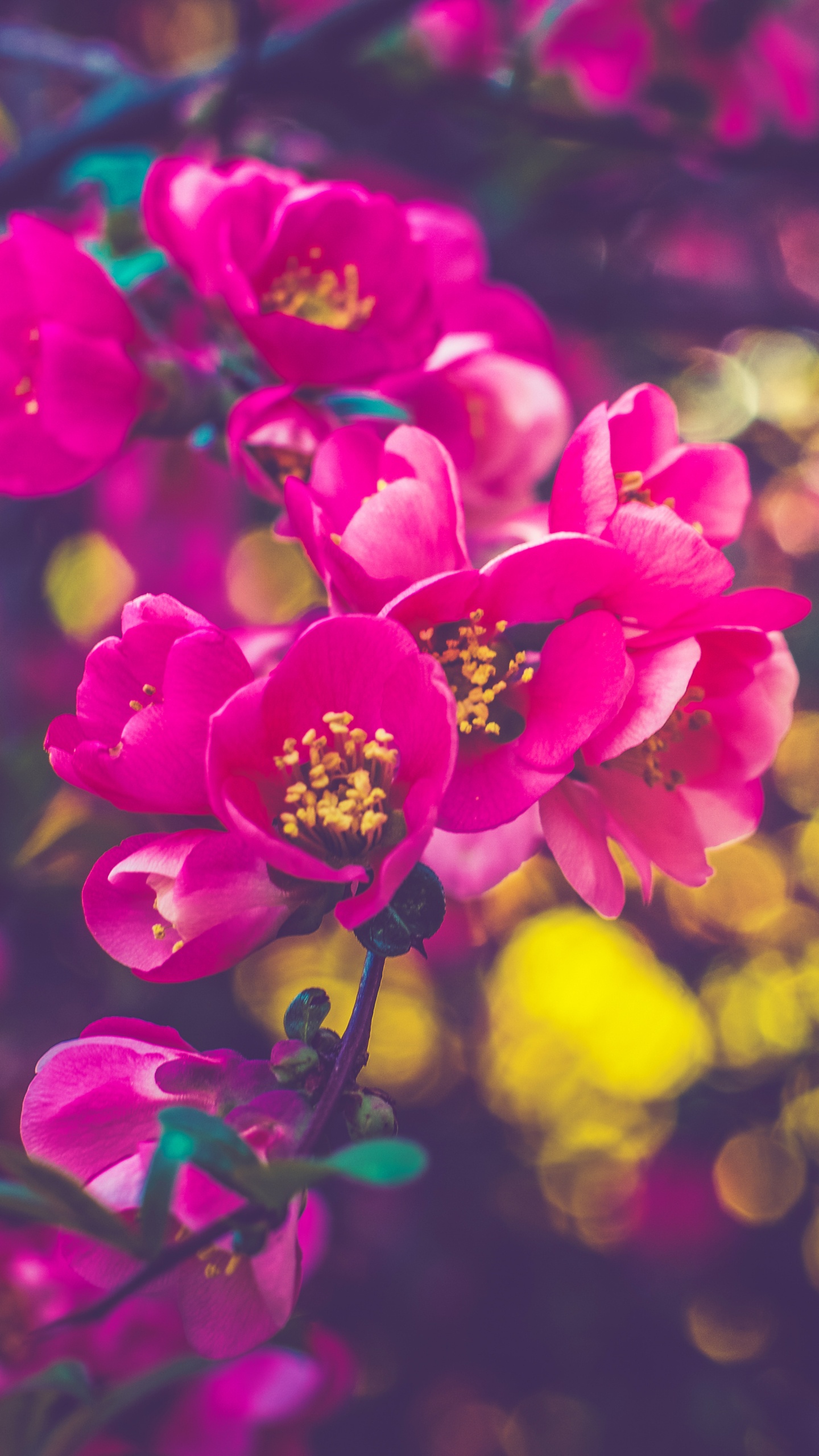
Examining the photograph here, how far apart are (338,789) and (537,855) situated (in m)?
0.67

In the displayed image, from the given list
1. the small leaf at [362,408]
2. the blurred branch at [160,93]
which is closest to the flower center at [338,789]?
the small leaf at [362,408]

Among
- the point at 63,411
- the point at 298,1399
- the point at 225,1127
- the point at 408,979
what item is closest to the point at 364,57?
the point at 63,411

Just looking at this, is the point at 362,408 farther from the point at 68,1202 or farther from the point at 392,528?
the point at 68,1202

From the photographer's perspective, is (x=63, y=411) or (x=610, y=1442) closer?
(x=63, y=411)

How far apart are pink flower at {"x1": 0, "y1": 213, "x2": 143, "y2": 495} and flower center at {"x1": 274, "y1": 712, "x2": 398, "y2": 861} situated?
0.90 ft

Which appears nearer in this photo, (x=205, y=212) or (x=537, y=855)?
(x=205, y=212)

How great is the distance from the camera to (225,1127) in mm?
303

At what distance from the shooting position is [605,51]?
968 millimetres

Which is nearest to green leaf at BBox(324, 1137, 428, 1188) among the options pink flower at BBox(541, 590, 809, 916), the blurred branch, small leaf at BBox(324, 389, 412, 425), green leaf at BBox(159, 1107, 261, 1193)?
green leaf at BBox(159, 1107, 261, 1193)

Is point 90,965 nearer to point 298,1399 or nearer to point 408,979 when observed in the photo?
point 298,1399

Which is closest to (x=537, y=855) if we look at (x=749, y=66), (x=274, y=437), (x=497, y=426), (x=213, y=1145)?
(x=497, y=426)

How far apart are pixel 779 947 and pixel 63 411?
1.92 meters

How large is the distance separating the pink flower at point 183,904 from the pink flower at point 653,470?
0.19 meters

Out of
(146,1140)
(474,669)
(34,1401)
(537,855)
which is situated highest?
(474,669)
